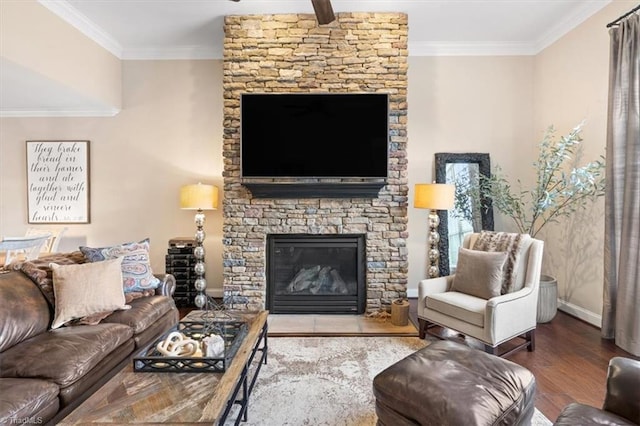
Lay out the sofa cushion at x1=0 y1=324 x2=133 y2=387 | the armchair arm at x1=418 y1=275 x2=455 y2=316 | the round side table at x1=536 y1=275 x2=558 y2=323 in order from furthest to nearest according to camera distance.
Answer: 1. the round side table at x1=536 y1=275 x2=558 y2=323
2. the armchair arm at x1=418 y1=275 x2=455 y2=316
3. the sofa cushion at x1=0 y1=324 x2=133 y2=387

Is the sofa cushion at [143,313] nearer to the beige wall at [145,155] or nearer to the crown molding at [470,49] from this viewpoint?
the beige wall at [145,155]

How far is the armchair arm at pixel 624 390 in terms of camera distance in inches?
52.2

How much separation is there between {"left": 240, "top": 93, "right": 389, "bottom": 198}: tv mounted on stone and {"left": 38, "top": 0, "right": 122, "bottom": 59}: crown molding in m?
2.08

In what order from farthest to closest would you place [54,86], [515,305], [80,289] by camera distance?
[54,86]
[515,305]
[80,289]

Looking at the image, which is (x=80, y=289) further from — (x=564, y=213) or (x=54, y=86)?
(x=564, y=213)

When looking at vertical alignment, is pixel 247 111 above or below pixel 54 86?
below

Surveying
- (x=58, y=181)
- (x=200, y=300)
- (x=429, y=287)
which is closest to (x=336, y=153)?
(x=429, y=287)

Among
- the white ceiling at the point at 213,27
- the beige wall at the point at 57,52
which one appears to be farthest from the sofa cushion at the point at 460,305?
the beige wall at the point at 57,52

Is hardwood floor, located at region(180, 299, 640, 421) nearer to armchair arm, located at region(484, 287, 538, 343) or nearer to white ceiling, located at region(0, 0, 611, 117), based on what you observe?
armchair arm, located at region(484, 287, 538, 343)

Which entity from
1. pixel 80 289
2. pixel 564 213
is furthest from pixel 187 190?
A: pixel 564 213

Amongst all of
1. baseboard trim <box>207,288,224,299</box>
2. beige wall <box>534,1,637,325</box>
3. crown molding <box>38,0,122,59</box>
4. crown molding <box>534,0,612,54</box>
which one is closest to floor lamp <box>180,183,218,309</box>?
baseboard trim <box>207,288,224,299</box>

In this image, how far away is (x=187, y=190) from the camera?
3.79 metres

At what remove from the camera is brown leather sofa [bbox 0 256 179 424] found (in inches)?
62.1

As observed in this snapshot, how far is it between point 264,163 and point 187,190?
97 centimetres
